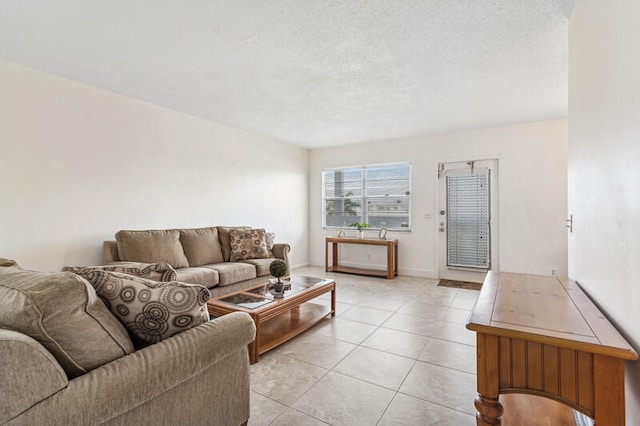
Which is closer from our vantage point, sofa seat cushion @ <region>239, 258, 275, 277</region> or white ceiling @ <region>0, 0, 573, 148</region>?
white ceiling @ <region>0, 0, 573, 148</region>

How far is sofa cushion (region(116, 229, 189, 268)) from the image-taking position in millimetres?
3193

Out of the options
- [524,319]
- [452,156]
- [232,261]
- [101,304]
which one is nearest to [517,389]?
[524,319]

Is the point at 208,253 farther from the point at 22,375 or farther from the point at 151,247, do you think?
the point at 22,375

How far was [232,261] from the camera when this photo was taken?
13.4ft

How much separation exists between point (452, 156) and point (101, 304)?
511cm

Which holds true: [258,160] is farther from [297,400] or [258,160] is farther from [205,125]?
[297,400]

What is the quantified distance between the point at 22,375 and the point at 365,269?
522cm

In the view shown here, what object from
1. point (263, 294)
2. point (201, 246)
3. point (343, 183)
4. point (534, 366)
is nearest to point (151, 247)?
point (201, 246)

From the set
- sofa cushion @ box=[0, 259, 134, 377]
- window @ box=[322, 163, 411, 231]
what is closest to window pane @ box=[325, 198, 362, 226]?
window @ box=[322, 163, 411, 231]

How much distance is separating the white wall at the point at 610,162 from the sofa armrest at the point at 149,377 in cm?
149

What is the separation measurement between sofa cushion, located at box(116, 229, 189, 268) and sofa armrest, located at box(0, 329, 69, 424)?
100.0 inches

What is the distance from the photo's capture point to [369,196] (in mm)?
5953

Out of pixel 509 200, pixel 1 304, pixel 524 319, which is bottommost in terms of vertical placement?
pixel 524 319

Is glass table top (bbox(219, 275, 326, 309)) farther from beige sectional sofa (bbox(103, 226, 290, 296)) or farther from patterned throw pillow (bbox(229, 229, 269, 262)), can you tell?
patterned throw pillow (bbox(229, 229, 269, 262))
